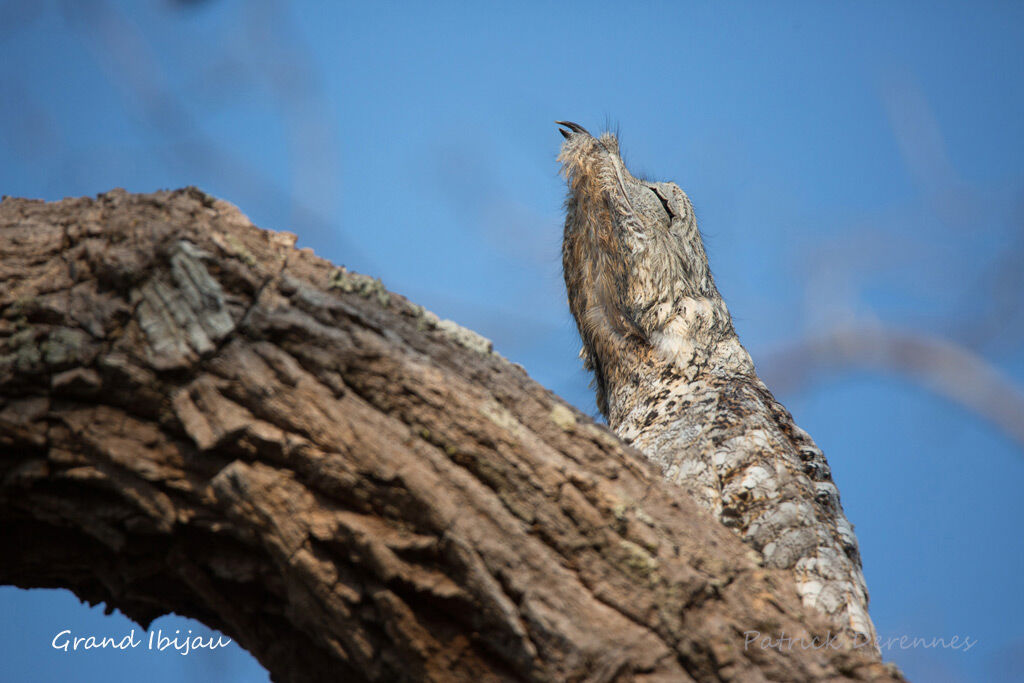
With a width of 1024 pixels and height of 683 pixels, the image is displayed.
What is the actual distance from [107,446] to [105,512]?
27 cm

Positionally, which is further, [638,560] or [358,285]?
[358,285]

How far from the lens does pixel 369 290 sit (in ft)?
10.1

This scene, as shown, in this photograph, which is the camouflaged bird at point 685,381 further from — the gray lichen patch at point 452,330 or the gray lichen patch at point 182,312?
the gray lichen patch at point 182,312

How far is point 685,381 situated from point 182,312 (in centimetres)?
346

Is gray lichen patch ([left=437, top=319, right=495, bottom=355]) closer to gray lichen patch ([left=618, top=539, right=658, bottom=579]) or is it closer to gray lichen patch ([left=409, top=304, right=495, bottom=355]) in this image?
gray lichen patch ([left=409, top=304, right=495, bottom=355])

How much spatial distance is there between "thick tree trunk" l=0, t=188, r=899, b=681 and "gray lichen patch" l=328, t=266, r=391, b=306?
11 centimetres

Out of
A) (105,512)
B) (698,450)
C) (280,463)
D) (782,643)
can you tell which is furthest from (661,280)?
(105,512)

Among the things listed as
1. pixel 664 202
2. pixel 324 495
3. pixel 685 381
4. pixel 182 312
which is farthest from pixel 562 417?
pixel 664 202

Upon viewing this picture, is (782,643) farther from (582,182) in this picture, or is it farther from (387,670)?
(582,182)

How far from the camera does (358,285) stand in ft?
10.0

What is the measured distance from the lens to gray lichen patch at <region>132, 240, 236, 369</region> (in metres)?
2.61

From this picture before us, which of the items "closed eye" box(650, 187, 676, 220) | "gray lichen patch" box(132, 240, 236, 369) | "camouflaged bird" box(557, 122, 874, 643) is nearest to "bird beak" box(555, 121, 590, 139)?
"camouflaged bird" box(557, 122, 874, 643)

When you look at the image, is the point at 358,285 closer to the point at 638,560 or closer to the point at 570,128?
the point at 638,560

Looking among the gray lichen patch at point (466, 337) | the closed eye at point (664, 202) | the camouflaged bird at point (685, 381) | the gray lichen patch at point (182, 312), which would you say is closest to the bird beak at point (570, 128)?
the camouflaged bird at point (685, 381)
